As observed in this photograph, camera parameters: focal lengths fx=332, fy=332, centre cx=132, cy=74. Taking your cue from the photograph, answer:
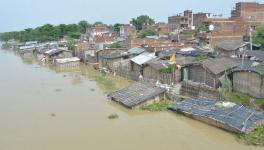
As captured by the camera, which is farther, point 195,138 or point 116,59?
point 116,59

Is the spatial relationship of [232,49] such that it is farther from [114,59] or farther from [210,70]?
[114,59]

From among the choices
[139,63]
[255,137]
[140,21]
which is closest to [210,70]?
[255,137]

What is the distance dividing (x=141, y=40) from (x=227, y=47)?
12036 millimetres

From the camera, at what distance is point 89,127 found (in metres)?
15.1

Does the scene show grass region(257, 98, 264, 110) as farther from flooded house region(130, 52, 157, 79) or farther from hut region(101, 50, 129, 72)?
hut region(101, 50, 129, 72)

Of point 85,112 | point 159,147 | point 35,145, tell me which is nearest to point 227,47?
point 85,112

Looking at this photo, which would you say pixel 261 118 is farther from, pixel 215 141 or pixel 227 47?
pixel 227 47

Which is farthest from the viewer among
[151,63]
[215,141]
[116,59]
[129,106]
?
[116,59]

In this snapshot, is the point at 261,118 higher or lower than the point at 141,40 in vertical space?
lower

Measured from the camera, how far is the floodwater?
12952 millimetres

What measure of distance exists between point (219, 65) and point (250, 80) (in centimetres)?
297

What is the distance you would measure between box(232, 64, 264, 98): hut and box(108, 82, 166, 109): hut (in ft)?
12.9

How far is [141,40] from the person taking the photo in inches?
1478

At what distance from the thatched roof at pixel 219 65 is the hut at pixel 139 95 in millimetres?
2892
